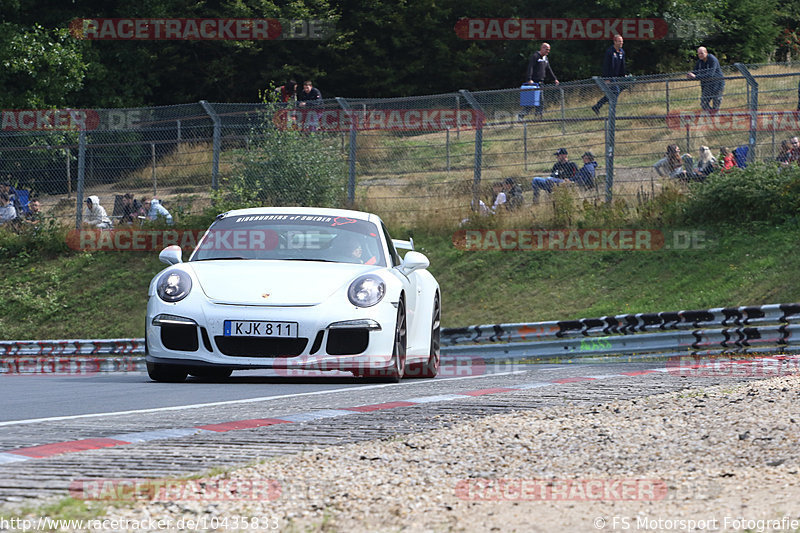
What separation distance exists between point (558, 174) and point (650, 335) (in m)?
7.34

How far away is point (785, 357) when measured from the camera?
12.4 meters

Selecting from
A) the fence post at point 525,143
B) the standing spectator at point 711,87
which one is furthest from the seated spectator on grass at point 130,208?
the standing spectator at point 711,87

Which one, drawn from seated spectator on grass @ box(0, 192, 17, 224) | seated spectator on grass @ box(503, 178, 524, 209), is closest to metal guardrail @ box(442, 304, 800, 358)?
seated spectator on grass @ box(503, 178, 524, 209)

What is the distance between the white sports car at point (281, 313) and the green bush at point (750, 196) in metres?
10.9

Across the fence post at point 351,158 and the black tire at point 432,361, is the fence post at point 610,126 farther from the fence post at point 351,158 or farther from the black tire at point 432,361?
the black tire at point 432,361

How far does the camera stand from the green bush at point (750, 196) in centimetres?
1936

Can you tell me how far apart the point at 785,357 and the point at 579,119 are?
9077 millimetres

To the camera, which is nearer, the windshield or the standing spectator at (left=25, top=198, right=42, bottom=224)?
the windshield

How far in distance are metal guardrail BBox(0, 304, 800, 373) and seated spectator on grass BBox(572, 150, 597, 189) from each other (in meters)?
5.17

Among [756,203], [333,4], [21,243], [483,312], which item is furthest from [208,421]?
[333,4]

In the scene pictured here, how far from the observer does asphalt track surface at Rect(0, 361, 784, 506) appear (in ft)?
17.5

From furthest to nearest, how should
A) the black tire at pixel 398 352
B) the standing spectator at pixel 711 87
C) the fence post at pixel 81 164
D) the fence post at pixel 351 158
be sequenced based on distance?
the fence post at pixel 81 164, the fence post at pixel 351 158, the standing spectator at pixel 711 87, the black tire at pixel 398 352

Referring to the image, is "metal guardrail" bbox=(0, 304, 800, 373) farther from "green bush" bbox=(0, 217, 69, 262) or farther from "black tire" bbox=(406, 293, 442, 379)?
"green bush" bbox=(0, 217, 69, 262)

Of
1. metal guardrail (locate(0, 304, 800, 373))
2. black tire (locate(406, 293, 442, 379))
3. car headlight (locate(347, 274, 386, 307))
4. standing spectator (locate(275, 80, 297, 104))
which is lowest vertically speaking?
metal guardrail (locate(0, 304, 800, 373))
